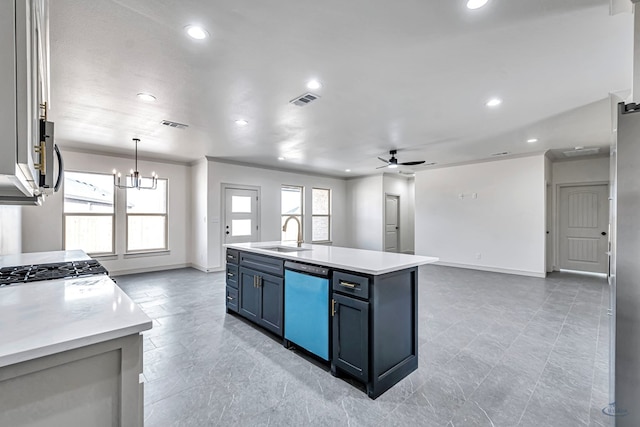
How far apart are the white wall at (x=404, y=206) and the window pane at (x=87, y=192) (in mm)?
7368

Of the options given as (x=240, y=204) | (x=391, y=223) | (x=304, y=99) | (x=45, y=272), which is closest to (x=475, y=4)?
(x=304, y=99)

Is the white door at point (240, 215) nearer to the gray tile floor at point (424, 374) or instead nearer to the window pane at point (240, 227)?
the window pane at point (240, 227)

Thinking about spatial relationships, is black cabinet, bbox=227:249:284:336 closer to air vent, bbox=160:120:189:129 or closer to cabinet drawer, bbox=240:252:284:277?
cabinet drawer, bbox=240:252:284:277

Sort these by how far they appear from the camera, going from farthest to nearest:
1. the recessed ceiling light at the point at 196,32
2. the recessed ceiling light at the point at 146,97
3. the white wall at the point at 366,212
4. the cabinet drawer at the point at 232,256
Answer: the white wall at the point at 366,212 → the cabinet drawer at the point at 232,256 → the recessed ceiling light at the point at 146,97 → the recessed ceiling light at the point at 196,32

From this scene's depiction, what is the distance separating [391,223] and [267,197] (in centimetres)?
415

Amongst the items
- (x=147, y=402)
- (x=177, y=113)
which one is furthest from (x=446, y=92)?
(x=147, y=402)

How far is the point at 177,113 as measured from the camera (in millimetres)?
3641

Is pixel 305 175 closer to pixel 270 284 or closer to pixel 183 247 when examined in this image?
pixel 183 247

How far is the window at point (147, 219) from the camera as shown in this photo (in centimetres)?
616

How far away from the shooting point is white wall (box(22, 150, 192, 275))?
513 cm

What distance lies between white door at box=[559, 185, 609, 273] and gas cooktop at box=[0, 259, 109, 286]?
8.57 metres

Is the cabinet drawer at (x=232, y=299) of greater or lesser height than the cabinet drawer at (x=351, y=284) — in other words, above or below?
below

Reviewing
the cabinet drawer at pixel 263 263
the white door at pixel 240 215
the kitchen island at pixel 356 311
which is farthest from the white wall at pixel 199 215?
the kitchen island at pixel 356 311

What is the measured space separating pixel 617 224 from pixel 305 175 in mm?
7317
